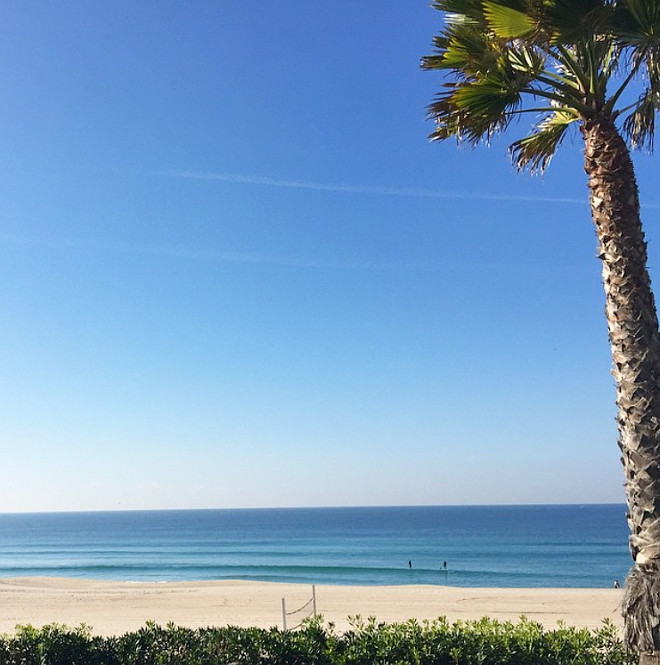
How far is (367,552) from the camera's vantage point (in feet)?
253

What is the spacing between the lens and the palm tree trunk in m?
5.96

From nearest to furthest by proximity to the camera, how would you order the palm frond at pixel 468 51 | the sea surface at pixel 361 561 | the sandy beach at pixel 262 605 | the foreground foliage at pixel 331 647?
1. the foreground foliage at pixel 331 647
2. the palm frond at pixel 468 51
3. the sandy beach at pixel 262 605
4. the sea surface at pixel 361 561

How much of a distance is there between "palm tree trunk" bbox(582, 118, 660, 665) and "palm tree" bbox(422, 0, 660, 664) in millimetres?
10

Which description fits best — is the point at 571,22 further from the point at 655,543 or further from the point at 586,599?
the point at 586,599

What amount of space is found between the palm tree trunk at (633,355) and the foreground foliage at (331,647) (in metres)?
0.95

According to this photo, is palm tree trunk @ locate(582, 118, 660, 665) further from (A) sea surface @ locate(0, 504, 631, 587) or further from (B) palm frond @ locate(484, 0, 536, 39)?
(A) sea surface @ locate(0, 504, 631, 587)

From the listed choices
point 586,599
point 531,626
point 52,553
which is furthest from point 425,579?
point 52,553

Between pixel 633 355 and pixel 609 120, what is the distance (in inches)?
110

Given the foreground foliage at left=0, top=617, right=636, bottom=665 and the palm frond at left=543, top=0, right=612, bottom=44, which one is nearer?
the palm frond at left=543, top=0, right=612, bottom=44

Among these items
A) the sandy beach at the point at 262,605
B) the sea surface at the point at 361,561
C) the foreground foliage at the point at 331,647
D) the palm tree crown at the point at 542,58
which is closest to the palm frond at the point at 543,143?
the palm tree crown at the point at 542,58

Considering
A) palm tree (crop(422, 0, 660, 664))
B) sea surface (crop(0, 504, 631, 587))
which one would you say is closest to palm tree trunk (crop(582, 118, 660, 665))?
palm tree (crop(422, 0, 660, 664))

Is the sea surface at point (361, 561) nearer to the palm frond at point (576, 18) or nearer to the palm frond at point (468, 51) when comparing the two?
the palm frond at point (468, 51)

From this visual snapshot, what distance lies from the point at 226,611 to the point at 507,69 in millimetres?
24681

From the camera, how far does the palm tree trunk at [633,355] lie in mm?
5961
